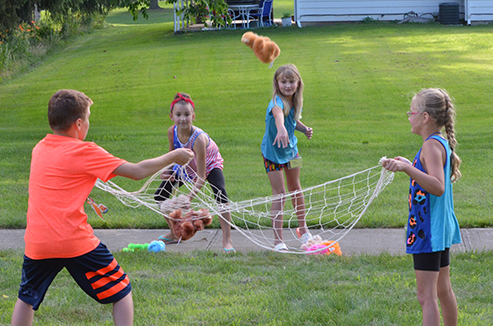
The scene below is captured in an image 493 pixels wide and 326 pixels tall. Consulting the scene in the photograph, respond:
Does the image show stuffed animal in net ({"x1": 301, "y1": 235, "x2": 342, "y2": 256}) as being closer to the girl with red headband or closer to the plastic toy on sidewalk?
the girl with red headband

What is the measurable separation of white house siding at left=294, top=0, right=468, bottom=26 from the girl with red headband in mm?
20064

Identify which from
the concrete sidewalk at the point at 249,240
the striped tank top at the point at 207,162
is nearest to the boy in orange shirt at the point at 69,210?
the striped tank top at the point at 207,162

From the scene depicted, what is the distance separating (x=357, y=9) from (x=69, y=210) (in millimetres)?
23170

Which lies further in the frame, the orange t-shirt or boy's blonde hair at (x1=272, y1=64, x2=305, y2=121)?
boy's blonde hair at (x1=272, y1=64, x2=305, y2=121)

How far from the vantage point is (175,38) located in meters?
22.6

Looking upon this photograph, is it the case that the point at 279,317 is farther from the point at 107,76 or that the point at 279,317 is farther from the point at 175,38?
the point at 175,38

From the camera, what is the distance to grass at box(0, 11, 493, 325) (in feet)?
12.7

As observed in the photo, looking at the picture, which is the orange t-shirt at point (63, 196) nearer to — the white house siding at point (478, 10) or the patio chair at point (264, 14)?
the patio chair at point (264, 14)

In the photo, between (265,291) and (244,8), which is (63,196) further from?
(244,8)

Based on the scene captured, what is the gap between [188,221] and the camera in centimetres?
487

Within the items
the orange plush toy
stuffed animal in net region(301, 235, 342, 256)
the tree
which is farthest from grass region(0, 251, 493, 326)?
the tree

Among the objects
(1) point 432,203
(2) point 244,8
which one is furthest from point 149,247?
(2) point 244,8

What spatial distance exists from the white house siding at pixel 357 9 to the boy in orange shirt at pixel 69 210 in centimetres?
2213

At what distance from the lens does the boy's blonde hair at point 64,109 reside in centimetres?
300
